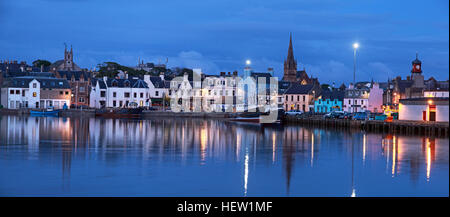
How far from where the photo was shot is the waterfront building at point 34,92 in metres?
106

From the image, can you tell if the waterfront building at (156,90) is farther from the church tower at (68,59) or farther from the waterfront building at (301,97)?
the church tower at (68,59)

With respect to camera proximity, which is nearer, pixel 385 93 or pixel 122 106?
pixel 385 93

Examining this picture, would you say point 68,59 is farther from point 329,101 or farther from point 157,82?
point 329,101

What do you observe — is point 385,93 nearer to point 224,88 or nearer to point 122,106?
point 224,88

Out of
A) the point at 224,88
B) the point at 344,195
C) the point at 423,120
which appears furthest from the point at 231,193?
the point at 224,88

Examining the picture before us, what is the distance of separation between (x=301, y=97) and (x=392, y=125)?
55.4m

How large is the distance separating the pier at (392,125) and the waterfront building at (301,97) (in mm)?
33504

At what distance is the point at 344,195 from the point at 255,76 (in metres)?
93.5

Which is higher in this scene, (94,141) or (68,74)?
(68,74)

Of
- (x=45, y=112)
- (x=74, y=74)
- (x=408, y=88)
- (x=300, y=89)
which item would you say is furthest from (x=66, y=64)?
(x=408, y=88)

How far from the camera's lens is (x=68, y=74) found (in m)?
115

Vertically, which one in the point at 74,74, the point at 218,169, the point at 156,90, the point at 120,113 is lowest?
the point at 218,169

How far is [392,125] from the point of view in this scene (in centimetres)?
5484
